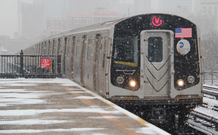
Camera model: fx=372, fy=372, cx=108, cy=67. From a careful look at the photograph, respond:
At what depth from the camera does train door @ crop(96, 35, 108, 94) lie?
1065 cm

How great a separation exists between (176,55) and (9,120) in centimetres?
531

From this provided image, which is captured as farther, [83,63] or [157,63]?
[83,63]

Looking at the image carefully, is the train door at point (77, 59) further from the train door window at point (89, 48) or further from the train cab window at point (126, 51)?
the train cab window at point (126, 51)

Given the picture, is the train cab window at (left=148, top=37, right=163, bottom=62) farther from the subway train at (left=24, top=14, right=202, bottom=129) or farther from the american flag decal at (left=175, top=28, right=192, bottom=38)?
the american flag decal at (left=175, top=28, right=192, bottom=38)

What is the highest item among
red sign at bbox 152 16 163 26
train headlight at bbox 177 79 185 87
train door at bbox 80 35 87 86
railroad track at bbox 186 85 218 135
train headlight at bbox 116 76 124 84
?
red sign at bbox 152 16 163 26

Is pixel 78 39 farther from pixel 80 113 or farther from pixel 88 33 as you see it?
pixel 80 113

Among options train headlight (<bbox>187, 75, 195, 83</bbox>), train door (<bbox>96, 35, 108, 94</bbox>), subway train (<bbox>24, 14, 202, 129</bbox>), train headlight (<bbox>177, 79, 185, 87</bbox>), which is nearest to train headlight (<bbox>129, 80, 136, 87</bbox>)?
subway train (<bbox>24, 14, 202, 129</bbox>)

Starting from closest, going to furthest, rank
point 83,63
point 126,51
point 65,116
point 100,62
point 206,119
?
point 65,116
point 126,51
point 100,62
point 206,119
point 83,63

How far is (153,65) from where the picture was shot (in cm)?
1044

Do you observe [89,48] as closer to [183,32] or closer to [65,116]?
[183,32]

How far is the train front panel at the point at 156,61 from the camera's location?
10234mm

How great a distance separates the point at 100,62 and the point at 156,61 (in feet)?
5.52

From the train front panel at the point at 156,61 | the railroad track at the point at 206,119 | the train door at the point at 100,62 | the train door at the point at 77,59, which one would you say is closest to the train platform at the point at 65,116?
the train door at the point at 100,62

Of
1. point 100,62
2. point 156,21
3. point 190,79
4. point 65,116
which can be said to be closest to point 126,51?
point 100,62
